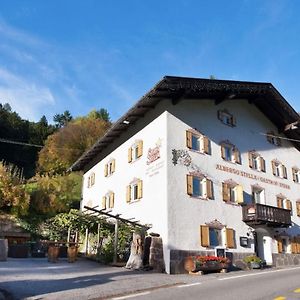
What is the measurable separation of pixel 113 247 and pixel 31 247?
6.36 m

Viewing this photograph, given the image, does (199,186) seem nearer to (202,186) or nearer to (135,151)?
(202,186)

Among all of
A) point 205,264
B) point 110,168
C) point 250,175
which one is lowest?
point 205,264

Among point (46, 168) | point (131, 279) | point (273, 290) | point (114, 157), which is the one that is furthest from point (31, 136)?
point (273, 290)

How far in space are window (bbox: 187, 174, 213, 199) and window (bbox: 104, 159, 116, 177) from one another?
Result: 7.21 m

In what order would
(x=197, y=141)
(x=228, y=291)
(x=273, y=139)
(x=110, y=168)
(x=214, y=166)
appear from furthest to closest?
(x=273, y=139)
(x=110, y=168)
(x=214, y=166)
(x=197, y=141)
(x=228, y=291)

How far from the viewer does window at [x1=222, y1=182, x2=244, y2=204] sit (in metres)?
21.7

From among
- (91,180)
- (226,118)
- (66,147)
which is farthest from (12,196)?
(66,147)

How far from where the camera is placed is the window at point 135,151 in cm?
2222

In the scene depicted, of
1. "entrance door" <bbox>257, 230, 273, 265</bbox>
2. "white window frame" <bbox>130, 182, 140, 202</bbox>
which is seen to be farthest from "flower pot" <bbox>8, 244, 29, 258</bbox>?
"entrance door" <bbox>257, 230, 273, 265</bbox>

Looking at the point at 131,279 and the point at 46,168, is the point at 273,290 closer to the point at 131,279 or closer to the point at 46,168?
the point at 131,279

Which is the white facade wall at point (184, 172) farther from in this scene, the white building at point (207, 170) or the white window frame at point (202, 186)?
the white window frame at point (202, 186)

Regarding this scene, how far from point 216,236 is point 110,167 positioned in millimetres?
9318

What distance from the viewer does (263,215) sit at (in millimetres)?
22016

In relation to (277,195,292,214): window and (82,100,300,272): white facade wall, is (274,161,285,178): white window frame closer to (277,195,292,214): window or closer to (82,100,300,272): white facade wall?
(82,100,300,272): white facade wall
